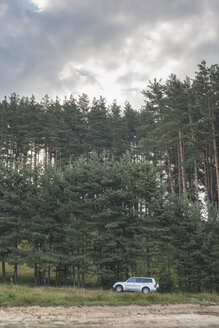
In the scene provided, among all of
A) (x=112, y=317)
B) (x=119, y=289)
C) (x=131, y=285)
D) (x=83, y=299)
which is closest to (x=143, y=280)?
(x=131, y=285)

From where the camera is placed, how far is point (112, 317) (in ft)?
47.4

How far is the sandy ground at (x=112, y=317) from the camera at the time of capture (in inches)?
500

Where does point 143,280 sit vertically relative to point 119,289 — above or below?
above

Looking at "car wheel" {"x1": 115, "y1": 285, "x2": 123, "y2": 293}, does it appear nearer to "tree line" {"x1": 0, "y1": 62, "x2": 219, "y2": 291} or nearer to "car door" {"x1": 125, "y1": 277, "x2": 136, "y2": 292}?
"car door" {"x1": 125, "y1": 277, "x2": 136, "y2": 292}

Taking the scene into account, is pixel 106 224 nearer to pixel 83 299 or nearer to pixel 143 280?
pixel 143 280

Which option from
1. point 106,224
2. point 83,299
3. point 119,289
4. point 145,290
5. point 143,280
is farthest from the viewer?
point 106,224

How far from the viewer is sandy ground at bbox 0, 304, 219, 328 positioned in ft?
41.7

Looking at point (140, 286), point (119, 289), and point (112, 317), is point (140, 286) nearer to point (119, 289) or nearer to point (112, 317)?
point (119, 289)

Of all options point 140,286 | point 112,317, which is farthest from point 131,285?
point 112,317

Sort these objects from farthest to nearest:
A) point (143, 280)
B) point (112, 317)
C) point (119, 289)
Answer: point (119, 289) < point (143, 280) < point (112, 317)

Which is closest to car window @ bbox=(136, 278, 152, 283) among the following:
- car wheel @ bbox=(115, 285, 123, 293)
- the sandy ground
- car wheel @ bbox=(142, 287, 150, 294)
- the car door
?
the car door

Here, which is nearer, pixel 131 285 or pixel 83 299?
pixel 83 299

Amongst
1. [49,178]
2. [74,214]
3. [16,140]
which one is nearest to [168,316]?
[74,214]

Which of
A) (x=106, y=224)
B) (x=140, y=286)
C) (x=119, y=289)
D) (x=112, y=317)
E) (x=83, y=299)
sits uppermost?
(x=106, y=224)
